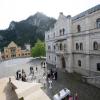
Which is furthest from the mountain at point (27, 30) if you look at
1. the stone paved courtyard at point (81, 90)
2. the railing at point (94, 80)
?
the stone paved courtyard at point (81, 90)

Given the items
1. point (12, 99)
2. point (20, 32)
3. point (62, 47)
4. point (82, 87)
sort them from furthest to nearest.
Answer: point (20, 32)
point (62, 47)
point (82, 87)
point (12, 99)

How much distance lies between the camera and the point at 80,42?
32938 millimetres

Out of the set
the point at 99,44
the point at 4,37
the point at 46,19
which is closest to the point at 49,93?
the point at 99,44

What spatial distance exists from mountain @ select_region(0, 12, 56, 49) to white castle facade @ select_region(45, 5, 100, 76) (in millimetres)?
97755

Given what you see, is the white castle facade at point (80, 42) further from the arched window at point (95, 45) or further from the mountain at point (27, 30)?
the mountain at point (27, 30)

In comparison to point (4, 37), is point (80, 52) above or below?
below

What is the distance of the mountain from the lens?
481 feet

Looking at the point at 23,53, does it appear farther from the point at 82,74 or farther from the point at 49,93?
the point at 49,93

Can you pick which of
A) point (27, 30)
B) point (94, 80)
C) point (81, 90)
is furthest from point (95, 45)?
point (27, 30)

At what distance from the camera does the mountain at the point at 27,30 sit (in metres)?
146

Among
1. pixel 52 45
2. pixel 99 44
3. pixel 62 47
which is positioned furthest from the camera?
pixel 52 45

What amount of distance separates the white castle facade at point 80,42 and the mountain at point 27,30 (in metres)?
97.8

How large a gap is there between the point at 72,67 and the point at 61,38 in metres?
7.39

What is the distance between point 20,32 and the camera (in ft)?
543
